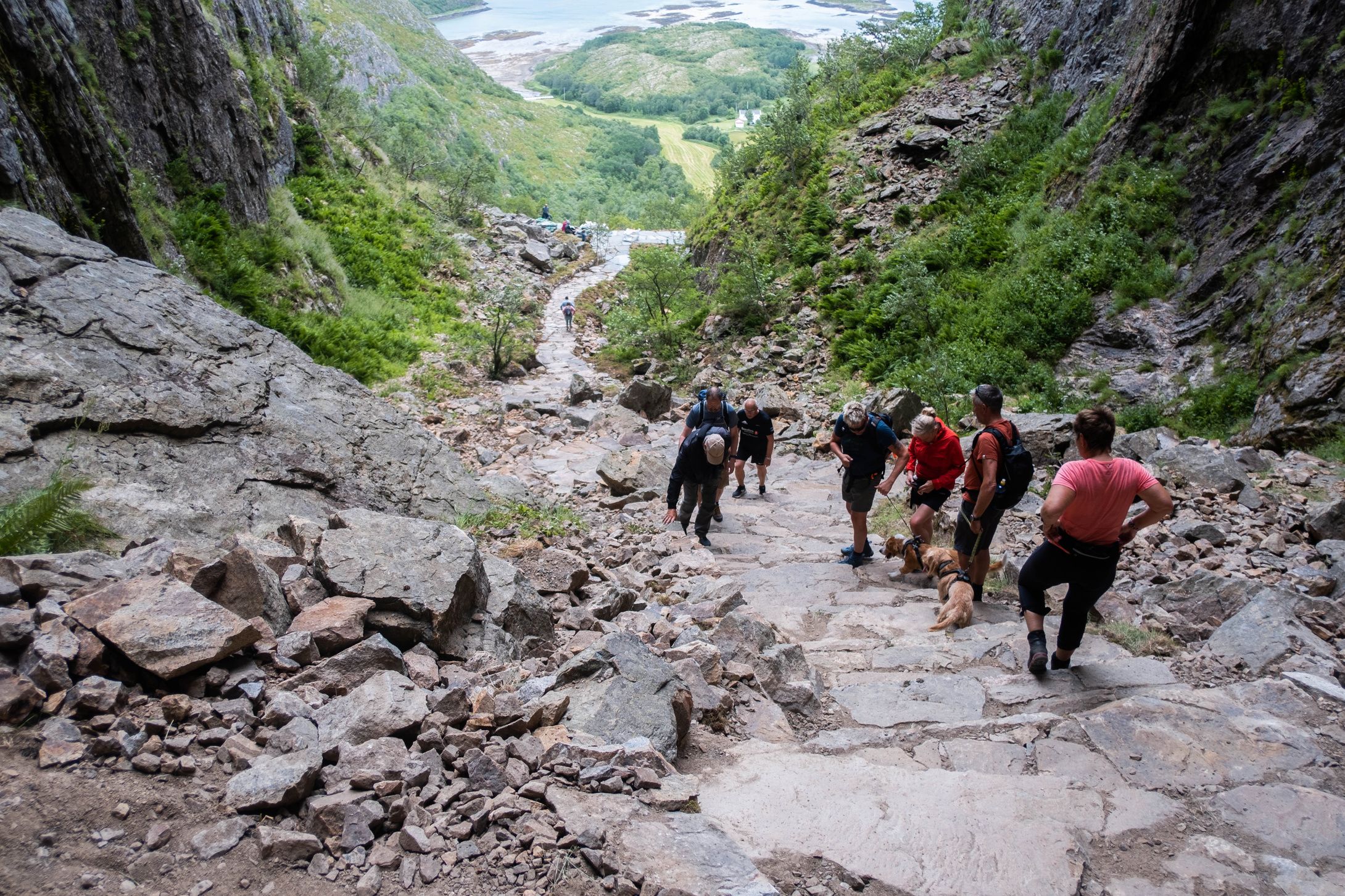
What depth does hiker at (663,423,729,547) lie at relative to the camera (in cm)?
738

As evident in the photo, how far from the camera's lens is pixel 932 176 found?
18.9 metres

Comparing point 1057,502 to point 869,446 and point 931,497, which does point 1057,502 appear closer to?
point 931,497

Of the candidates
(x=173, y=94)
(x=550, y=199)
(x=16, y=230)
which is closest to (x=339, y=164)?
(x=173, y=94)

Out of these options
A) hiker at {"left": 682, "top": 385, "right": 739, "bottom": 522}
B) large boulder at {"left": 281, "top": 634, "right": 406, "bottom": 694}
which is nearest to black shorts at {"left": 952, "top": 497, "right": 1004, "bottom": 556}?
hiker at {"left": 682, "top": 385, "right": 739, "bottom": 522}

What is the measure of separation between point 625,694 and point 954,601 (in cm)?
321

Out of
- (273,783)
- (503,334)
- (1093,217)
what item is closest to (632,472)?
(273,783)

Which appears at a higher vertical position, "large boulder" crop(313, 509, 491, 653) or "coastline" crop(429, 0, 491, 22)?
"coastline" crop(429, 0, 491, 22)

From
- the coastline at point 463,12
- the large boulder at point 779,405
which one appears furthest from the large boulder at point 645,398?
the coastline at point 463,12

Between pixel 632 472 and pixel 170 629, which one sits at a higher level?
pixel 170 629

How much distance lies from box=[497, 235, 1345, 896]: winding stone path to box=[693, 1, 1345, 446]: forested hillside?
5.86m

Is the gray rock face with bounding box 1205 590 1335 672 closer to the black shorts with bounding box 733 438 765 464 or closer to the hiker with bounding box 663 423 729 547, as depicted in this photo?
the hiker with bounding box 663 423 729 547

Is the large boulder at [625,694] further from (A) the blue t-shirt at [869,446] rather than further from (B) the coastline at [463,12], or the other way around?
(B) the coastline at [463,12]

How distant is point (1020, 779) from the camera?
3410 millimetres

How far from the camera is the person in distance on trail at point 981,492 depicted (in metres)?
5.18
